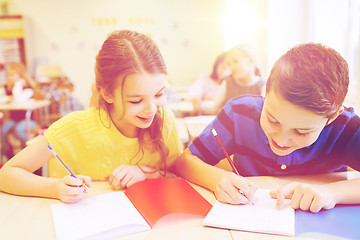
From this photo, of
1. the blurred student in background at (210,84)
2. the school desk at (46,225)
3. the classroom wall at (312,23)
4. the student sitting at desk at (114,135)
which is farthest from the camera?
the blurred student in background at (210,84)

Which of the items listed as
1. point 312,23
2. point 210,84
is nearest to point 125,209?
point 312,23

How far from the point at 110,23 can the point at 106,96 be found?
13.9ft

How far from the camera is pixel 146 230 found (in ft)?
2.10

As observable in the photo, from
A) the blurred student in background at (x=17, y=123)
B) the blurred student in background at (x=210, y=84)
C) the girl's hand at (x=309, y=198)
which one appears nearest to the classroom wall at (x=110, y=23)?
the blurred student in background at (x=210, y=84)

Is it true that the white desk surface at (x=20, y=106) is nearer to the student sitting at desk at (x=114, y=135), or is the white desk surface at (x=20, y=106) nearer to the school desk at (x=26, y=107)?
the school desk at (x=26, y=107)

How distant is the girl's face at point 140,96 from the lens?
84cm

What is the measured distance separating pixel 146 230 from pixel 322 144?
1.85 feet

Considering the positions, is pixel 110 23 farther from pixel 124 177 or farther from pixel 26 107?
pixel 124 177

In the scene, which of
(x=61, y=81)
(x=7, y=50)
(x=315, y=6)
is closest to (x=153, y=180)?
(x=315, y=6)

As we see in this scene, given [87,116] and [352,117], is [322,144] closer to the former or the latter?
[352,117]

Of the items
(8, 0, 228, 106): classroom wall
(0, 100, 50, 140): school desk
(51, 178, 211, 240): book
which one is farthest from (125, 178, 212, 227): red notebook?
(8, 0, 228, 106): classroom wall

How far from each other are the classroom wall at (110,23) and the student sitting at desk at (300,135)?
3883 mm

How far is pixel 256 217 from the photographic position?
0.66 metres

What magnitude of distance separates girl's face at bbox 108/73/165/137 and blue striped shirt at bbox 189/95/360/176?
218mm
